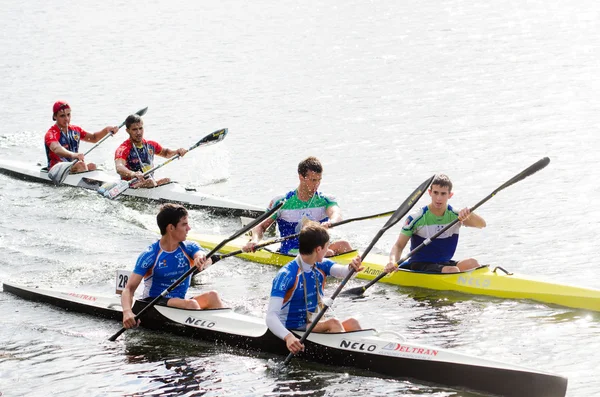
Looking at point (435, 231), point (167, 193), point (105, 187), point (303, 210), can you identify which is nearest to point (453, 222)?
point (435, 231)

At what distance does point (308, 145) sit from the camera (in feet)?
66.7

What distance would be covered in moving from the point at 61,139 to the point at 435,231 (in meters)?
8.15

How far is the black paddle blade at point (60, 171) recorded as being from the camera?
631 inches

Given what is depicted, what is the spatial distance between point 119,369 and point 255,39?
2388 centimetres

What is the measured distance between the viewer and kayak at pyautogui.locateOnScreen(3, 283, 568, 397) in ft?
25.2

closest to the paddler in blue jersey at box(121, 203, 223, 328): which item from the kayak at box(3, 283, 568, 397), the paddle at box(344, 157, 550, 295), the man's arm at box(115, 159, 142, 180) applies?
the kayak at box(3, 283, 568, 397)

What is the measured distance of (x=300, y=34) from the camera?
31.9 meters

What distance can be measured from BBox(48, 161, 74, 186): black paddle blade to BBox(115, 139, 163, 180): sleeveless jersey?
1425 millimetres

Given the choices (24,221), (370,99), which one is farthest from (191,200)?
(370,99)

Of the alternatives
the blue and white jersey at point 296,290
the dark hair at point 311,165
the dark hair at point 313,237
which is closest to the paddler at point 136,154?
the dark hair at point 311,165

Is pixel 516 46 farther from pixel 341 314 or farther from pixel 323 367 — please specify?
pixel 323 367

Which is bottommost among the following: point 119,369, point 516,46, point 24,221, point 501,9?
point 119,369

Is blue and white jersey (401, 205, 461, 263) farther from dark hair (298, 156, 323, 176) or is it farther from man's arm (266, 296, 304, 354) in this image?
man's arm (266, 296, 304, 354)

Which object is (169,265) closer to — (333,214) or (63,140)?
(333,214)
